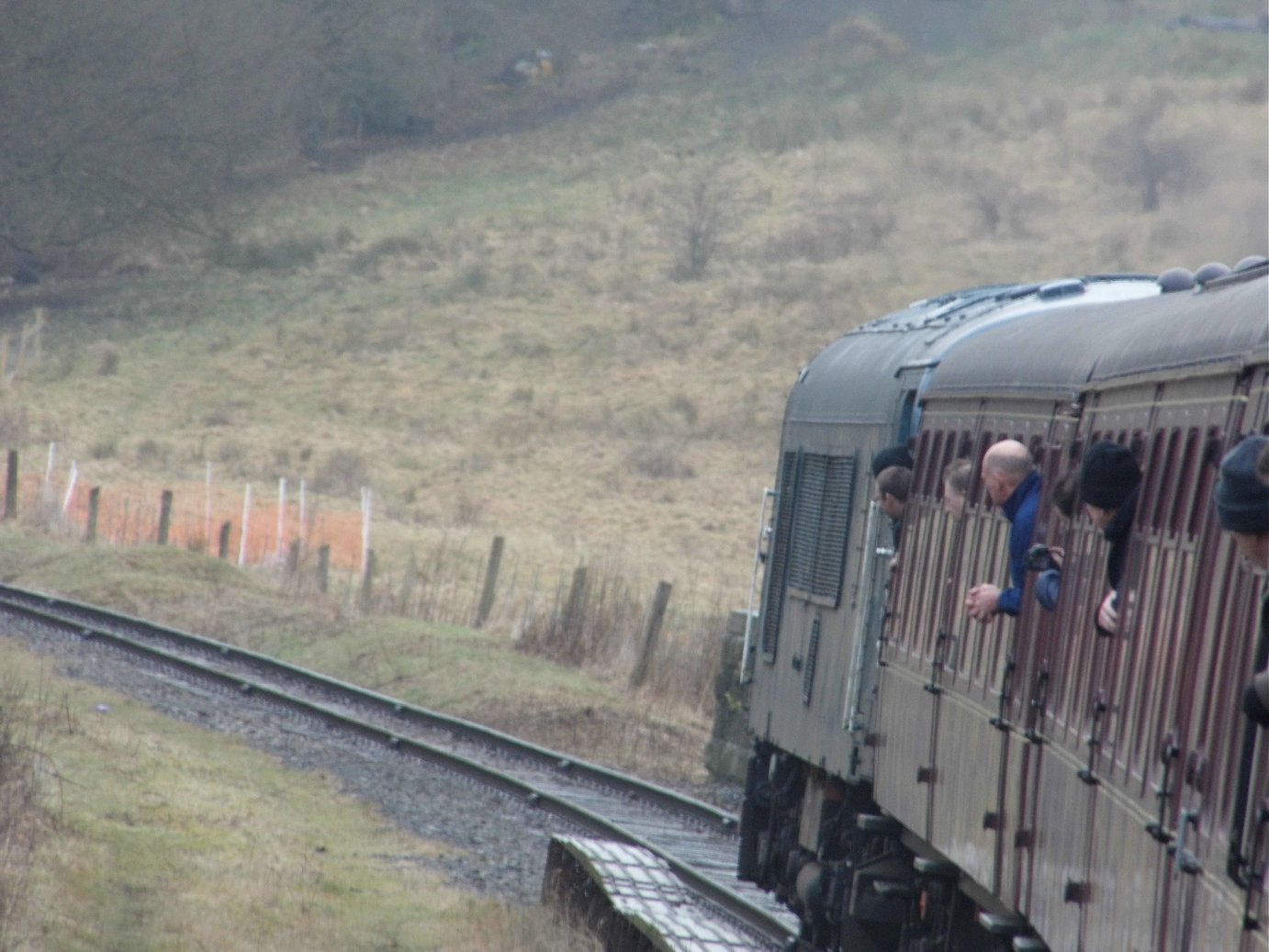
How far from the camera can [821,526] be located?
39.9 feet

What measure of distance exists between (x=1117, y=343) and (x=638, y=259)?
66.3 metres

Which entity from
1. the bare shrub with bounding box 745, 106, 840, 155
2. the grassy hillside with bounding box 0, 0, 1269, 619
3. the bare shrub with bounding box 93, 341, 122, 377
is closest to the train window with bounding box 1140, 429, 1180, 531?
the grassy hillside with bounding box 0, 0, 1269, 619

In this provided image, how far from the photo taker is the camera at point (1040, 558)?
6902 millimetres

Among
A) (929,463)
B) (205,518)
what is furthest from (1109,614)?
(205,518)

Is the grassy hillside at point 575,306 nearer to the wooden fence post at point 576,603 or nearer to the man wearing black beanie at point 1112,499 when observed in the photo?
the wooden fence post at point 576,603

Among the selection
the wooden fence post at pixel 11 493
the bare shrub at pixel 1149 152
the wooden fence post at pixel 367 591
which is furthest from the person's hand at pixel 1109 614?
the bare shrub at pixel 1149 152

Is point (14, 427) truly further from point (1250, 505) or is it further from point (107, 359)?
point (1250, 505)

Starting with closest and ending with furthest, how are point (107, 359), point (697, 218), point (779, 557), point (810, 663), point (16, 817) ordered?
1. point (16, 817)
2. point (810, 663)
3. point (779, 557)
4. point (107, 359)
5. point (697, 218)

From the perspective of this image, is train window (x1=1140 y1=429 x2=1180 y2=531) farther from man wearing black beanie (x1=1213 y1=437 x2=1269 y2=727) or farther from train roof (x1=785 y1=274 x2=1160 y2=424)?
train roof (x1=785 y1=274 x2=1160 y2=424)

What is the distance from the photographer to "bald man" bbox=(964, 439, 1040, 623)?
295 inches

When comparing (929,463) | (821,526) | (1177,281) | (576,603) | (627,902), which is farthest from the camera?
(576,603)

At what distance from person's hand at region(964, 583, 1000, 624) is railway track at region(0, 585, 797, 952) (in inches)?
108

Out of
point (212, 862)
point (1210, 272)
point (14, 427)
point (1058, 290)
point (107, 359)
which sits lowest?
point (212, 862)

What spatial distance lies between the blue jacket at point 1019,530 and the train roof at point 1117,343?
36 cm
